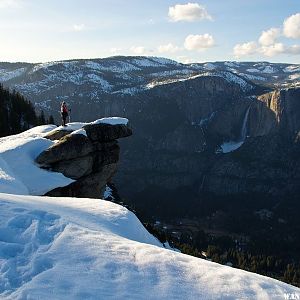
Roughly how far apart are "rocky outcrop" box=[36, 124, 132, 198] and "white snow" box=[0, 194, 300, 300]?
76.1 feet

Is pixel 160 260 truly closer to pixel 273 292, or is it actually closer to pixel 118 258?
pixel 118 258

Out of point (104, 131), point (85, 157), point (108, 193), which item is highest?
point (104, 131)

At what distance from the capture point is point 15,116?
376 feet

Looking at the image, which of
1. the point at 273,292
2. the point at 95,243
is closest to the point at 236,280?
the point at 273,292

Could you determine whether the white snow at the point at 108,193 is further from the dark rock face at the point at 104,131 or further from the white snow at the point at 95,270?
A: the white snow at the point at 95,270

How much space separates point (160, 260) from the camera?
15898mm

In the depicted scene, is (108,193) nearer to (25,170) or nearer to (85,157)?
(85,157)

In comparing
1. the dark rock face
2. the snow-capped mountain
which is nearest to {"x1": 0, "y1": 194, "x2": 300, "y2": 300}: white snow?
the snow-capped mountain

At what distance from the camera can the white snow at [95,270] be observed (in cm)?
1358

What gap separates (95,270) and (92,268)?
16 cm

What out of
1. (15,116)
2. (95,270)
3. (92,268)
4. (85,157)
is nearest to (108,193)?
(85,157)

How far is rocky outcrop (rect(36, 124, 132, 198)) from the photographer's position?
143ft

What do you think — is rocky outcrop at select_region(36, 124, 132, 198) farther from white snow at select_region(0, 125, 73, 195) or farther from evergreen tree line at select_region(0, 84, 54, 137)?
evergreen tree line at select_region(0, 84, 54, 137)

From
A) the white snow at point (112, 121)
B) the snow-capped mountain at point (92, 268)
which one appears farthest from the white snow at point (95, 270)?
the white snow at point (112, 121)
